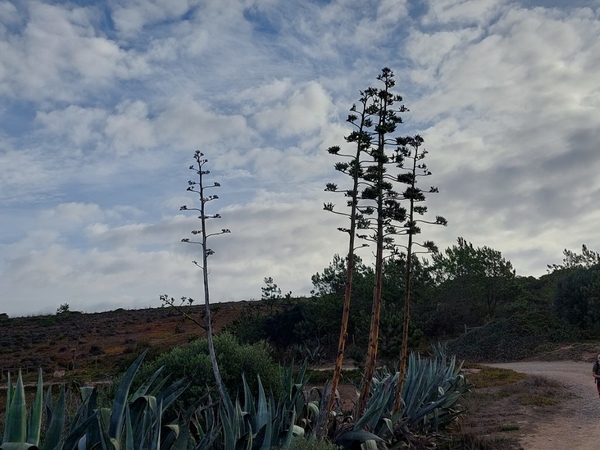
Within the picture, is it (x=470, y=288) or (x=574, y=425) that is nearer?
(x=574, y=425)

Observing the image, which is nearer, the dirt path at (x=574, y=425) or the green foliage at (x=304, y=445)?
the green foliage at (x=304, y=445)

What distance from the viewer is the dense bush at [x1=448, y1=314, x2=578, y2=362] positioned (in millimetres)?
30344

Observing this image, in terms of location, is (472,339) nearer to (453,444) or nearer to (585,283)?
(585,283)

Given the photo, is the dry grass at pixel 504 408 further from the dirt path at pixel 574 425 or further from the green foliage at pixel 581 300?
the green foliage at pixel 581 300

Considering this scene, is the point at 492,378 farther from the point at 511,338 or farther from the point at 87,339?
the point at 87,339

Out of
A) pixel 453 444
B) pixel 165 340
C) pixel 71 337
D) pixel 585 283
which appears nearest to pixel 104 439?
pixel 453 444

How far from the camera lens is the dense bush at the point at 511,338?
3034 cm

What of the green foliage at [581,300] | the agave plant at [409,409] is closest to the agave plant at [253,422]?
the agave plant at [409,409]

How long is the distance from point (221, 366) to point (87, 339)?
1605 inches

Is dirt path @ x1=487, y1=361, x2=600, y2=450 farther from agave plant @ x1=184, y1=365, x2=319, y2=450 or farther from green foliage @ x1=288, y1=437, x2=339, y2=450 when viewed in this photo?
green foliage @ x1=288, y1=437, x2=339, y2=450

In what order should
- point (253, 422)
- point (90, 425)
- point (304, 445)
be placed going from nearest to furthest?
1. point (90, 425)
2. point (304, 445)
3. point (253, 422)

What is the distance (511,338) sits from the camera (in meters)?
31.6

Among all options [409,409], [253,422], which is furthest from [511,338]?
[253,422]

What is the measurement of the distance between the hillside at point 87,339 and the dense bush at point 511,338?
48.9 ft
